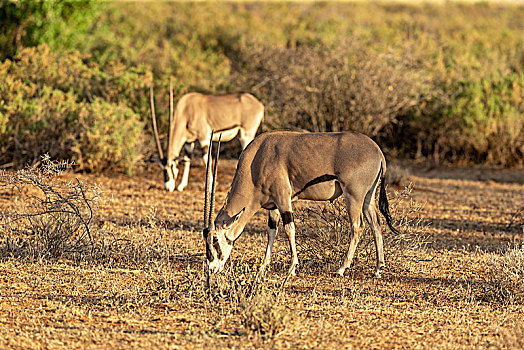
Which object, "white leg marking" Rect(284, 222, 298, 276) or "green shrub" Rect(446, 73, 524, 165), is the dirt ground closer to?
"white leg marking" Rect(284, 222, 298, 276)

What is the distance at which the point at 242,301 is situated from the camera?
19.5 feet

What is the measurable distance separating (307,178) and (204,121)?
671 cm

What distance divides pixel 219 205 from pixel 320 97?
6.16 meters

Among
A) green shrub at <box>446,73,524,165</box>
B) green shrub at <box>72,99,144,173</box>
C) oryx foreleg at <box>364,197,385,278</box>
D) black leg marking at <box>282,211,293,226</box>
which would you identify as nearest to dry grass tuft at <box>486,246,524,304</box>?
oryx foreleg at <box>364,197,385,278</box>

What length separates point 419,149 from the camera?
18250mm

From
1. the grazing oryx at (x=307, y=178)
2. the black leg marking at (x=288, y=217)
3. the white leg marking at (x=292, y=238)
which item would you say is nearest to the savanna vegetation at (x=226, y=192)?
the white leg marking at (x=292, y=238)

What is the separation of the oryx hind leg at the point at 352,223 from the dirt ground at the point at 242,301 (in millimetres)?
194

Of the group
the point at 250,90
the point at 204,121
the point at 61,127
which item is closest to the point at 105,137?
the point at 61,127

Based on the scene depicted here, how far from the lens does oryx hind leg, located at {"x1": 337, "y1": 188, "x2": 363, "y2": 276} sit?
7391mm

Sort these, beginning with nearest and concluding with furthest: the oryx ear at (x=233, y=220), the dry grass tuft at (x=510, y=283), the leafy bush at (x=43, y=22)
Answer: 1. the dry grass tuft at (x=510, y=283)
2. the oryx ear at (x=233, y=220)
3. the leafy bush at (x=43, y=22)

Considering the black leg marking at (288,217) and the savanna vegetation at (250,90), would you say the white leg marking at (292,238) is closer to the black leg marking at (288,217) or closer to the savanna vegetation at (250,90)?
the black leg marking at (288,217)

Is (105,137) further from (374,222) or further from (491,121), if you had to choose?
(491,121)

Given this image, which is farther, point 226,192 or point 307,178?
point 226,192

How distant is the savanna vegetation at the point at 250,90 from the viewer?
14.6 meters
